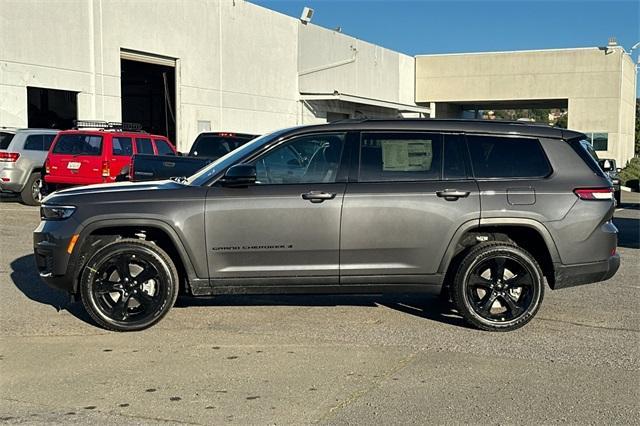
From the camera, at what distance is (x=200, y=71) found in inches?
1142

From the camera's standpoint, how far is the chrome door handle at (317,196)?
6.32 m

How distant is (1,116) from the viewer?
21.1 m

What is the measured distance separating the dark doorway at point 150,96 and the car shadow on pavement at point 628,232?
17.6m

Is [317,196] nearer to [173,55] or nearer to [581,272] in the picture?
[581,272]

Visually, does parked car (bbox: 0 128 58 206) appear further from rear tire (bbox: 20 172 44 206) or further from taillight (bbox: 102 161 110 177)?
taillight (bbox: 102 161 110 177)

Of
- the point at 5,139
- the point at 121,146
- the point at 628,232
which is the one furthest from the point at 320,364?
the point at 5,139

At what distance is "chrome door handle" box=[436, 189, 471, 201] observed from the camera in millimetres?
6379

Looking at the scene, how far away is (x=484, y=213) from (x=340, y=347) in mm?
1700

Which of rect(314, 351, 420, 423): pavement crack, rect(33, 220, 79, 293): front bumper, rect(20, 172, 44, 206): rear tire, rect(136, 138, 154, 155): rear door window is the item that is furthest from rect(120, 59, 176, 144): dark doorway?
rect(314, 351, 420, 423): pavement crack

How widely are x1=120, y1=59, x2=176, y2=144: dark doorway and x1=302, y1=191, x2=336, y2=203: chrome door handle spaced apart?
70.6 feet

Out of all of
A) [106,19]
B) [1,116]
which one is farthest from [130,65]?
[1,116]

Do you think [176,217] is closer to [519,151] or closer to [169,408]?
[169,408]

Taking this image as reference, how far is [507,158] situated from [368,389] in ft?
8.75

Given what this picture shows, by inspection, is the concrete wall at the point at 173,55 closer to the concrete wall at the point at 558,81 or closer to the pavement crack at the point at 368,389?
the concrete wall at the point at 558,81
